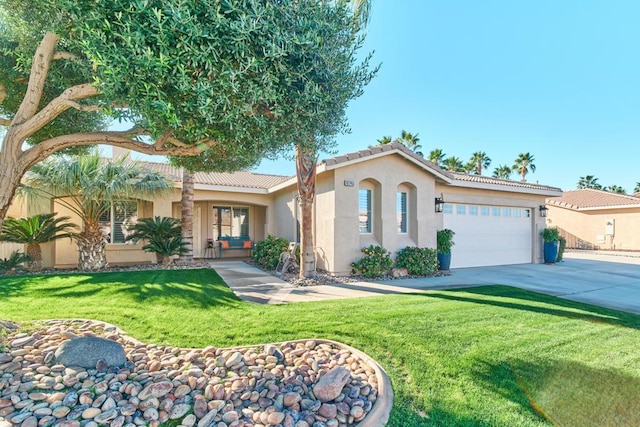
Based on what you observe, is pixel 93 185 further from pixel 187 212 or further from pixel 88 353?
pixel 88 353

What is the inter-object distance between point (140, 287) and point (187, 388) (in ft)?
18.8

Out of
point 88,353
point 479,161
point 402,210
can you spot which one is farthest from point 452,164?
point 88,353

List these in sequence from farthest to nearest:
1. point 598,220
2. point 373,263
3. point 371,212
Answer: point 598,220 < point 371,212 < point 373,263

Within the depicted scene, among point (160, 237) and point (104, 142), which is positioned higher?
point (104, 142)

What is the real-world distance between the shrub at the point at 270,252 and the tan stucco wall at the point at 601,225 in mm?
26257

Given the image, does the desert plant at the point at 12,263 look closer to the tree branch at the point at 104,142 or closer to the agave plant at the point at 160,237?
the agave plant at the point at 160,237

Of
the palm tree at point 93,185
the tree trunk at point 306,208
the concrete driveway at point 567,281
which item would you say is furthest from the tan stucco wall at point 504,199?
the palm tree at point 93,185

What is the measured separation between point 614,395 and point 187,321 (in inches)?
239

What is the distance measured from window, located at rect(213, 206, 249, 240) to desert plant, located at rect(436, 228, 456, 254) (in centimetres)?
1061

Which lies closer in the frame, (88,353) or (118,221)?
(88,353)

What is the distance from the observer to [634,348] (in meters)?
4.70

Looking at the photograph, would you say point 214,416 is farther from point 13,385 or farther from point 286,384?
point 13,385

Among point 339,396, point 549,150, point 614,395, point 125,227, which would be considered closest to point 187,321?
point 339,396

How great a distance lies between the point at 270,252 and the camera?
1260 centimetres
